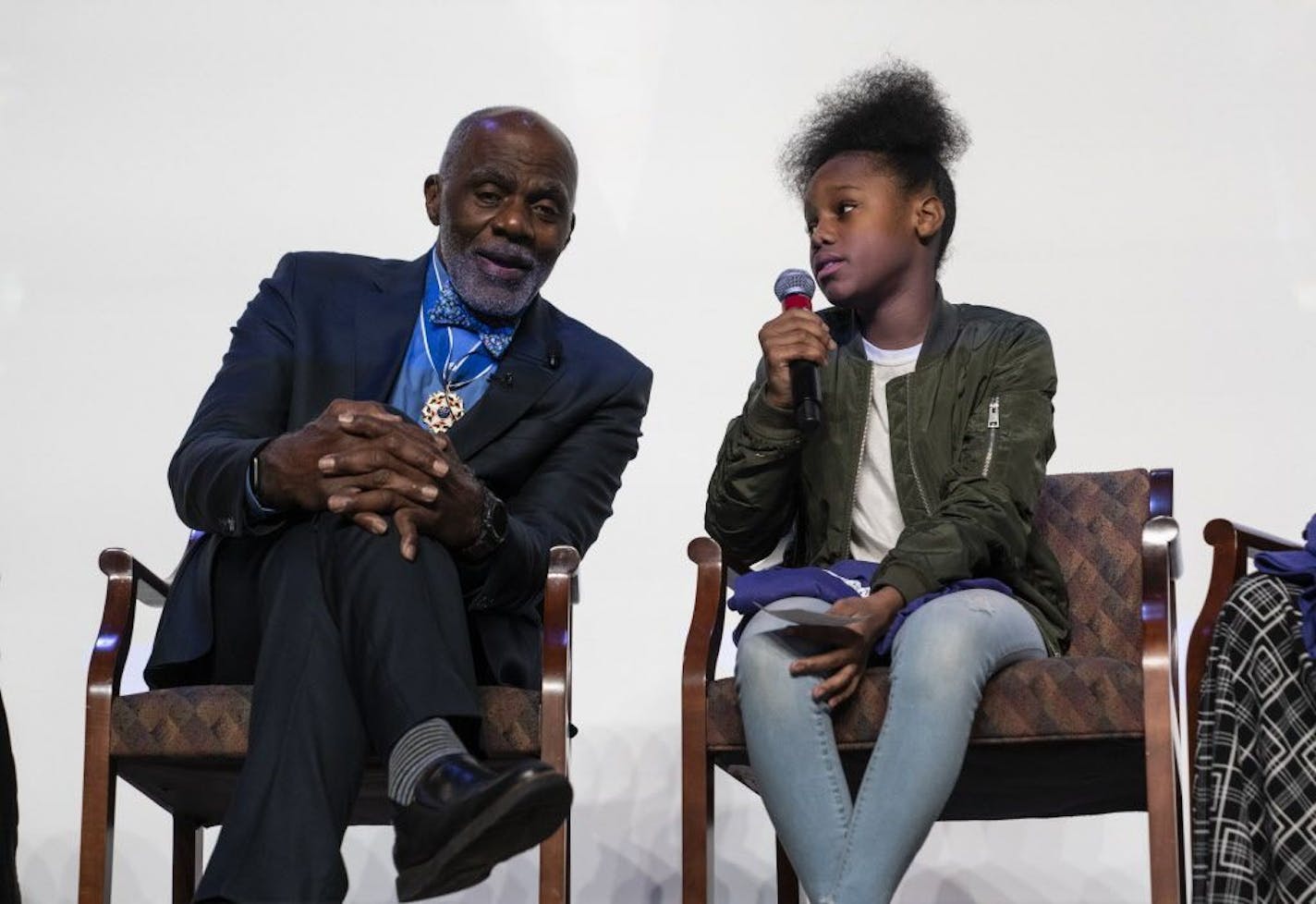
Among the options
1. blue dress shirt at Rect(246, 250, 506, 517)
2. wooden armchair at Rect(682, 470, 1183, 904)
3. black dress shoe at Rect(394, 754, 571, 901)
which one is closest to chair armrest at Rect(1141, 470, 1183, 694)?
wooden armchair at Rect(682, 470, 1183, 904)

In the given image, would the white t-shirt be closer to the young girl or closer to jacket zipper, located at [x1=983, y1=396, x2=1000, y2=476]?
the young girl

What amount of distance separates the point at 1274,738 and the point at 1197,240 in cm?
192

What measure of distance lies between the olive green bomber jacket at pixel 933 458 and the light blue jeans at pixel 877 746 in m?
0.21

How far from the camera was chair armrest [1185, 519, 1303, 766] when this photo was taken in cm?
302

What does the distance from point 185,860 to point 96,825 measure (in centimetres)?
41

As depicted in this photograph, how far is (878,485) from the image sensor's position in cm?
327

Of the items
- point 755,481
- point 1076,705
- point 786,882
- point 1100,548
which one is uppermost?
point 755,481

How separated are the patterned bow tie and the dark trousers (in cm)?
64

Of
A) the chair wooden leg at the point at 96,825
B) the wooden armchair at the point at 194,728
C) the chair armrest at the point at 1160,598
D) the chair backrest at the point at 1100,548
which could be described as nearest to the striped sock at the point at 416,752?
the wooden armchair at the point at 194,728

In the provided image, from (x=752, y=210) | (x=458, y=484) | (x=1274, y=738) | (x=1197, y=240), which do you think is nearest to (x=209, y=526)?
(x=458, y=484)

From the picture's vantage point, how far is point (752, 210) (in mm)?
4570

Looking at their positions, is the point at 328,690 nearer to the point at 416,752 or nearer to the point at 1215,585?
the point at 416,752

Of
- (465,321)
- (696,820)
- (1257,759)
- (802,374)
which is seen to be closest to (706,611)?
(696,820)

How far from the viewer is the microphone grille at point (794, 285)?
10.3ft
